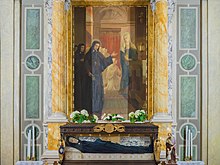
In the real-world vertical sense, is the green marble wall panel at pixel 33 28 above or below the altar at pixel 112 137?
above

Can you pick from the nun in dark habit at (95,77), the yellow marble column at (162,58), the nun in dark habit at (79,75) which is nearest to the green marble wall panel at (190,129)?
the yellow marble column at (162,58)

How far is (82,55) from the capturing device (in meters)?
10.4

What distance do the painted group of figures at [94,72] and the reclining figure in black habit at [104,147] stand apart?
1812 mm

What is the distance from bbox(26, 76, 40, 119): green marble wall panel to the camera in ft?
33.9

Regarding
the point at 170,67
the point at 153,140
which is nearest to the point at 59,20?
the point at 170,67

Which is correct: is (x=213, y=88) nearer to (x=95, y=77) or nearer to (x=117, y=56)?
(x=117, y=56)

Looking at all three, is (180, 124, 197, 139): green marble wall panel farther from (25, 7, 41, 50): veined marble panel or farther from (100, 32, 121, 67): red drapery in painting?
(25, 7, 41, 50): veined marble panel

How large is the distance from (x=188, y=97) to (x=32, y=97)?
3.36 m

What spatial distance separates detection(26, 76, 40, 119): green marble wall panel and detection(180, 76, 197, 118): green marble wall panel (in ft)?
10.2

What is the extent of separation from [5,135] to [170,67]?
12.5ft

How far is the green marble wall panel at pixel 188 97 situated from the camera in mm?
10344

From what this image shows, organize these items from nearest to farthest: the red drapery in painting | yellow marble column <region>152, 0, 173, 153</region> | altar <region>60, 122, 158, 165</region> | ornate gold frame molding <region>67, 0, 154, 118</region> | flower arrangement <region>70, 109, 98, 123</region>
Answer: altar <region>60, 122, 158, 165</region> → flower arrangement <region>70, 109, 98, 123</region> → yellow marble column <region>152, 0, 173, 153</region> → ornate gold frame molding <region>67, 0, 154, 118</region> → the red drapery in painting

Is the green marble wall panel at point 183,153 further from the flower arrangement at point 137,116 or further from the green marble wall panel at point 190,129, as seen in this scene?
the flower arrangement at point 137,116

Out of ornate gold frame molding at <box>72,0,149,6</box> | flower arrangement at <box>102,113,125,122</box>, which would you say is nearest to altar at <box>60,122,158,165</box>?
flower arrangement at <box>102,113,125,122</box>
